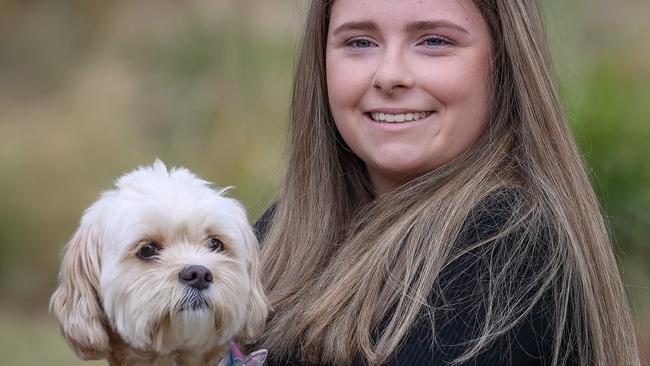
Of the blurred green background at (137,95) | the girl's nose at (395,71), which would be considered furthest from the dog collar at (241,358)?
the blurred green background at (137,95)

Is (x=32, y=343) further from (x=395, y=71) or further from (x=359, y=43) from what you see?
(x=395, y=71)

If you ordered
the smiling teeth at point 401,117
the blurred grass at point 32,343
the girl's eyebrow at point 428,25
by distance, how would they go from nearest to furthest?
the girl's eyebrow at point 428,25 → the smiling teeth at point 401,117 → the blurred grass at point 32,343

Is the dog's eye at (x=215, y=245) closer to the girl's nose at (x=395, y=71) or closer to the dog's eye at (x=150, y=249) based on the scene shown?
the dog's eye at (x=150, y=249)

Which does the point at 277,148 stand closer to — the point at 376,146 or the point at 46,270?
the point at 46,270

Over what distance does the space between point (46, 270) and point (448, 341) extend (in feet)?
17.6

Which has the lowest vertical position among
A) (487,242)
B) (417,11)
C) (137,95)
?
(487,242)

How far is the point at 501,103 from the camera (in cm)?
347

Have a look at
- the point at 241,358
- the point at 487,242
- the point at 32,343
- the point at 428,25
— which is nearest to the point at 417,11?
the point at 428,25

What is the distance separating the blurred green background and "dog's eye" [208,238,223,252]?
123 inches

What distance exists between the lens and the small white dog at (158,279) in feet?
10.1

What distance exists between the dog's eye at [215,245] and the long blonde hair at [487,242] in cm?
29

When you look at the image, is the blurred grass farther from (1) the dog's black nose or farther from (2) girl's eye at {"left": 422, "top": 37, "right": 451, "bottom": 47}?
(2) girl's eye at {"left": 422, "top": 37, "right": 451, "bottom": 47}

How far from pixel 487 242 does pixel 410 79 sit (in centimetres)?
58

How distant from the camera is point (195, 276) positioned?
120 inches
